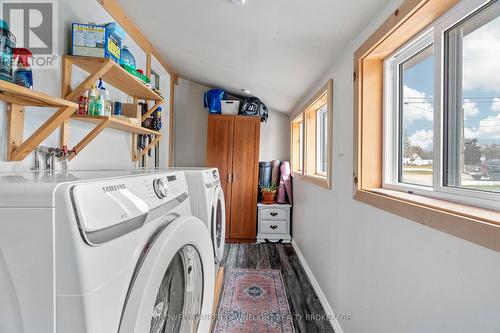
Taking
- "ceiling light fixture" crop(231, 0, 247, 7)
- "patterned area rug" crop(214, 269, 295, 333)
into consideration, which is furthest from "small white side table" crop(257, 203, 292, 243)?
"ceiling light fixture" crop(231, 0, 247, 7)

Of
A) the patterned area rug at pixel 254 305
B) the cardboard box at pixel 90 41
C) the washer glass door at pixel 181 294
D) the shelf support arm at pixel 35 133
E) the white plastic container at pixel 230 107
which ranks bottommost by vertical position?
the patterned area rug at pixel 254 305

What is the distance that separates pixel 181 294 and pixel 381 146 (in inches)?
51.5

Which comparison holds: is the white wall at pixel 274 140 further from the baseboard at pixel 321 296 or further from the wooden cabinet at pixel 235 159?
the baseboard at pixel 321 296

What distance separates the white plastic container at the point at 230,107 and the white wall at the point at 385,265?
59.6 inches

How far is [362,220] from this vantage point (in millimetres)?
1402

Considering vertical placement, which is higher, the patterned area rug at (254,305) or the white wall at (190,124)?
the white wall at (190,124)

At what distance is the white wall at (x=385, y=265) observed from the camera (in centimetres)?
71

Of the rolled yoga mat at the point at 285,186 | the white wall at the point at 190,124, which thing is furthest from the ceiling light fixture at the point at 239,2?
the rolled yoga mat at the point at 285,186

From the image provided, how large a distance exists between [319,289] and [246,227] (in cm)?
153

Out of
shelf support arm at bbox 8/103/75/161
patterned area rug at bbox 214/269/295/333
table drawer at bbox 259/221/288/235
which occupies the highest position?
shelf support arm at bbox 8/103/75/161

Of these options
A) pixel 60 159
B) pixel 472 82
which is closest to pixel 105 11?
pixel 60 159

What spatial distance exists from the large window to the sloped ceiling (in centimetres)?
35

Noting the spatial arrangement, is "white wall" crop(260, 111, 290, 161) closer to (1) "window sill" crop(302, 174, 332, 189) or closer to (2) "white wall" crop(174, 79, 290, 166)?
(2) "white wall" crop(174, 79, 290, 166)

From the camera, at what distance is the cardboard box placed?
125cm
